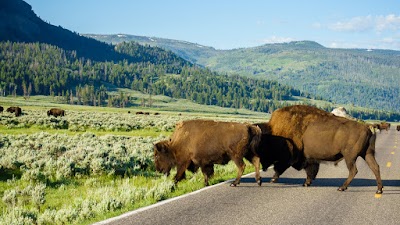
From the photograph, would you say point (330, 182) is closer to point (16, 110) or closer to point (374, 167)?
point (374, 167)

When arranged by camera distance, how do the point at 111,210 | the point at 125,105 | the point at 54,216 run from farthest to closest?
the point at 125,105
the point at 111,210
the point at 54,216

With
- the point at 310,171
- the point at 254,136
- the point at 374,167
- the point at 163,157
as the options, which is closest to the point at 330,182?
the point at 310,171

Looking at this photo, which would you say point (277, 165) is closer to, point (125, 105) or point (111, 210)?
point (111, 210)

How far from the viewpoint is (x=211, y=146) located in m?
10.3

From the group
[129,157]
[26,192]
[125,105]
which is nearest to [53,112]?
[129,157]

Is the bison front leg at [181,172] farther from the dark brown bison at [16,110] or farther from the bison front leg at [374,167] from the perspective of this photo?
the dark brown bison at [16,110]

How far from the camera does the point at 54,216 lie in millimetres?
7324

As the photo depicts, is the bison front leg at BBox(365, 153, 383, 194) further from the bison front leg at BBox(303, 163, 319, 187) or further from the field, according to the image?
the field

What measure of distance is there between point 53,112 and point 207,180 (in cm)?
4992

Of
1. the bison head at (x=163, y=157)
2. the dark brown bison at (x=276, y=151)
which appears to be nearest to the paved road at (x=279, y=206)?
the dark brown bison at (x=276, y=151)

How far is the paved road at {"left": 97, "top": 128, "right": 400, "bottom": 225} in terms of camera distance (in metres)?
7.05

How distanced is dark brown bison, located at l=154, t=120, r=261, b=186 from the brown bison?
1026 mm

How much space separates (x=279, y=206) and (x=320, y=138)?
2.86 metres

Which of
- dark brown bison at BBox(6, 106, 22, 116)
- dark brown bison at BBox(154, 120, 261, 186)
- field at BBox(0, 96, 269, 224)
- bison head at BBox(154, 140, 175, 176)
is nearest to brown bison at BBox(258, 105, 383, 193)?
dark brown bison at BBox(154, 120, 261, 186)
